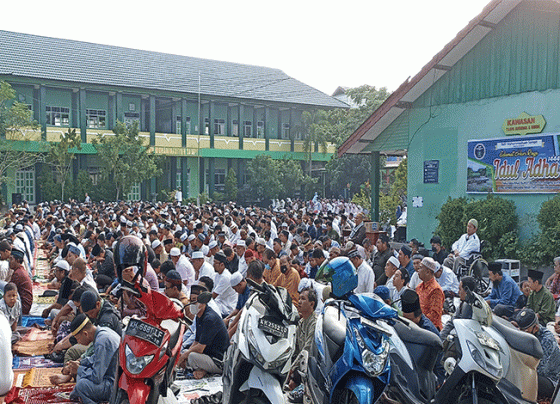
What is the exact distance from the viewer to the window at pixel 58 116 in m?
33.1

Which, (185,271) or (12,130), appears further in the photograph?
(12,130)

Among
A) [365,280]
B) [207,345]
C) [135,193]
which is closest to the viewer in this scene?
[207,345]

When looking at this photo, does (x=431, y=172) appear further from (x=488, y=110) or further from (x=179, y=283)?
(x=179, y=283)

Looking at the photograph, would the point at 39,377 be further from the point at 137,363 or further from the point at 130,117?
the point at 130,117

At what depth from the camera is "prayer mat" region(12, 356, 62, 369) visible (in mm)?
6973

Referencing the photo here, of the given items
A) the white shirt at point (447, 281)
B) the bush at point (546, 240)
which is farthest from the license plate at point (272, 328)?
the bush at point (546, 240)

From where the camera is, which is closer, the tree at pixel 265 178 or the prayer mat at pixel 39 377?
the prayer mat at pixel 39 377

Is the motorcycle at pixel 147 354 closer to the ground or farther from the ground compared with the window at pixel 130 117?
closer to the ground

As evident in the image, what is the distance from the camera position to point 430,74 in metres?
14.3

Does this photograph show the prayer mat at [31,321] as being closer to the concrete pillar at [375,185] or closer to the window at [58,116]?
the concrete pillar at [375,185]

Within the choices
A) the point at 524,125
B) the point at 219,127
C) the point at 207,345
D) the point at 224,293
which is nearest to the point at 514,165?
the point at 524,125

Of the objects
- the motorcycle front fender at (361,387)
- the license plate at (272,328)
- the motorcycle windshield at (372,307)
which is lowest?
the motorcycle front fender at (361,387)

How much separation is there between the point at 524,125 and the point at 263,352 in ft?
34.5

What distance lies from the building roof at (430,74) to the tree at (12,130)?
741 inches
